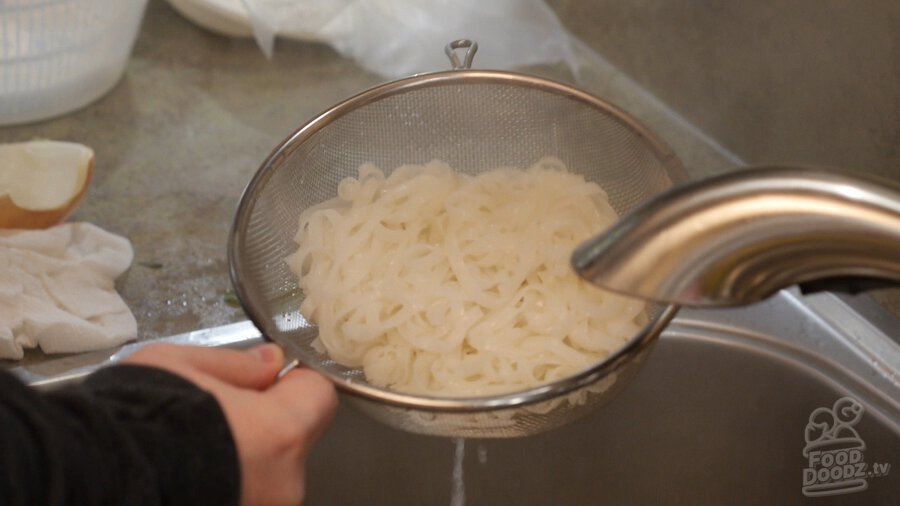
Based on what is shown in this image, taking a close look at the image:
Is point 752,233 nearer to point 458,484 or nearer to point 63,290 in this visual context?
point 458,484

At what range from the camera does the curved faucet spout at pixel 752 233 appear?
1.49 ft

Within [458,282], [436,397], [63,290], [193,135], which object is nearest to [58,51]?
[193,135]

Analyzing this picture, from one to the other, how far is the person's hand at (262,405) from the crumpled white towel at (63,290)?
409 mm

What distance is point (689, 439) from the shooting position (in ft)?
3.32

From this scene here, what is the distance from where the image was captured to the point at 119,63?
1501 millimetres

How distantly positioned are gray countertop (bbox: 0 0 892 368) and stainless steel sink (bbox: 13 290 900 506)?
0.15 metres

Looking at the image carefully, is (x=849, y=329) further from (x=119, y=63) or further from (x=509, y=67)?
(x=119, y=63)

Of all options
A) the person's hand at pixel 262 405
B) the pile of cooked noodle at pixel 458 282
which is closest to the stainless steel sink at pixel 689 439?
the pile of cooked noodle at pixel 458 282

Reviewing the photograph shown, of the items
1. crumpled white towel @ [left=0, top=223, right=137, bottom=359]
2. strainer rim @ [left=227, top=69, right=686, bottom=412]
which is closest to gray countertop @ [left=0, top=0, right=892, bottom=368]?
crumpled white towel @ [left=0, top=223, right=137, bottom=359]

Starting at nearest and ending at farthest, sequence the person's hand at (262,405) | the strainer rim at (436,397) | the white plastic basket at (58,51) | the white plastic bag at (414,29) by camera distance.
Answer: the person's hand at (262,405), the strainer rim at (436,397), the white plastic basket at (58,51), the white plastic bag at (414,29)

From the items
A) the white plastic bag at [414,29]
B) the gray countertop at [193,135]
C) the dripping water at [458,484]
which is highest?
the white plastic bag at [414,29]

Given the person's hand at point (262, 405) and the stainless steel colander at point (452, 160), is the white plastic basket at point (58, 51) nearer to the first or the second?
the stainless steel colander at point (452, 160)

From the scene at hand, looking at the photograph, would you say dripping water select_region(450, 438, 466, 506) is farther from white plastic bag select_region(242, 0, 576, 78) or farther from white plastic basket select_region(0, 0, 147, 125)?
white plastic basket select_region(0, 0, 147, 125)

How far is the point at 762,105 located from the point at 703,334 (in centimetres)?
41
